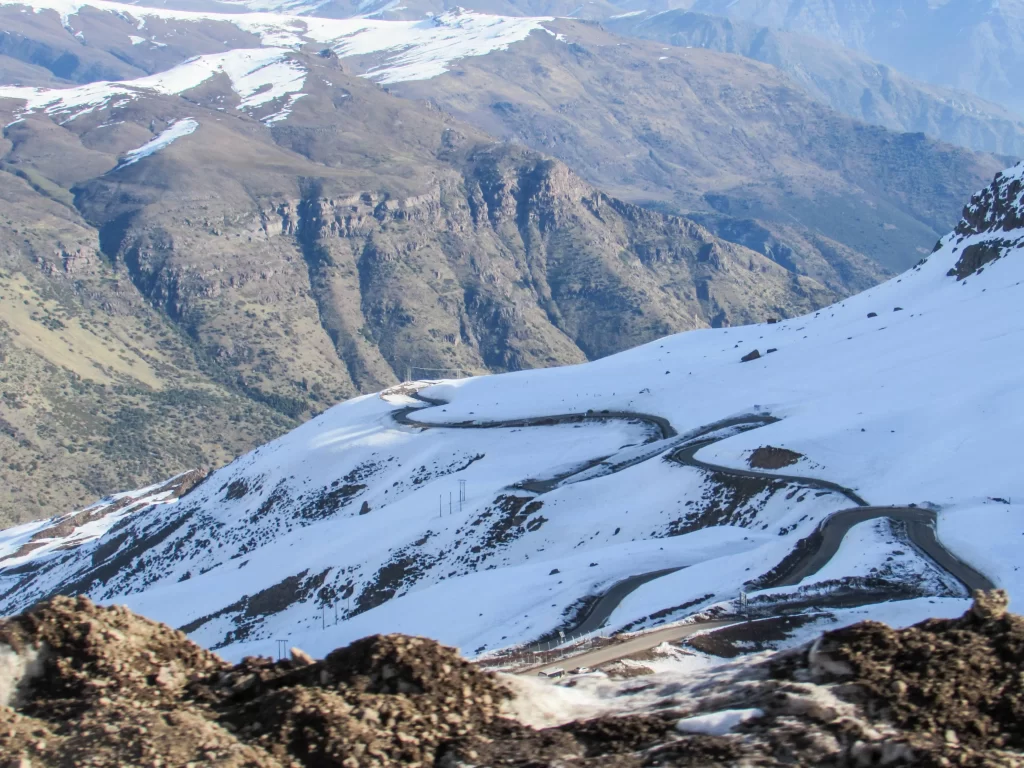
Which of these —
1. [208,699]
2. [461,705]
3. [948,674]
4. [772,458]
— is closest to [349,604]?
[772,458]

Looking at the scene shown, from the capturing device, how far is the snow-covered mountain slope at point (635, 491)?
53.9m

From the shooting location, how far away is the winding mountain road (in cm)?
4112

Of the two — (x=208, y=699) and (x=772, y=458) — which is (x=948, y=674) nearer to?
(x=208, y=699)

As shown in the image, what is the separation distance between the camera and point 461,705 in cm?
1473

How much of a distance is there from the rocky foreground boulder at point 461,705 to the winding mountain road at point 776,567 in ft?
65.1

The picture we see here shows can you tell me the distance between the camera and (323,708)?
45.6ft

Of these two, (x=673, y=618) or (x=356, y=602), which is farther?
(x=356, y=602)

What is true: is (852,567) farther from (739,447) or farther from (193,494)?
(193,494)

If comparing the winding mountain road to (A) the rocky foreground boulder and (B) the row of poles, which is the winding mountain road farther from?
(A) the rocky foreground boulder

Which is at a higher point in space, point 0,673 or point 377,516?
point 0,673

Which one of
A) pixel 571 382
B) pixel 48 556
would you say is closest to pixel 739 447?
pixel 571 382

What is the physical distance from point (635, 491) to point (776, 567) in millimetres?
24768

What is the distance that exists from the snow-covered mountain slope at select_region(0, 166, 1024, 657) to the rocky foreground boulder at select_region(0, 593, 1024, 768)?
1189 inches

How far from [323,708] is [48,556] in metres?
142
